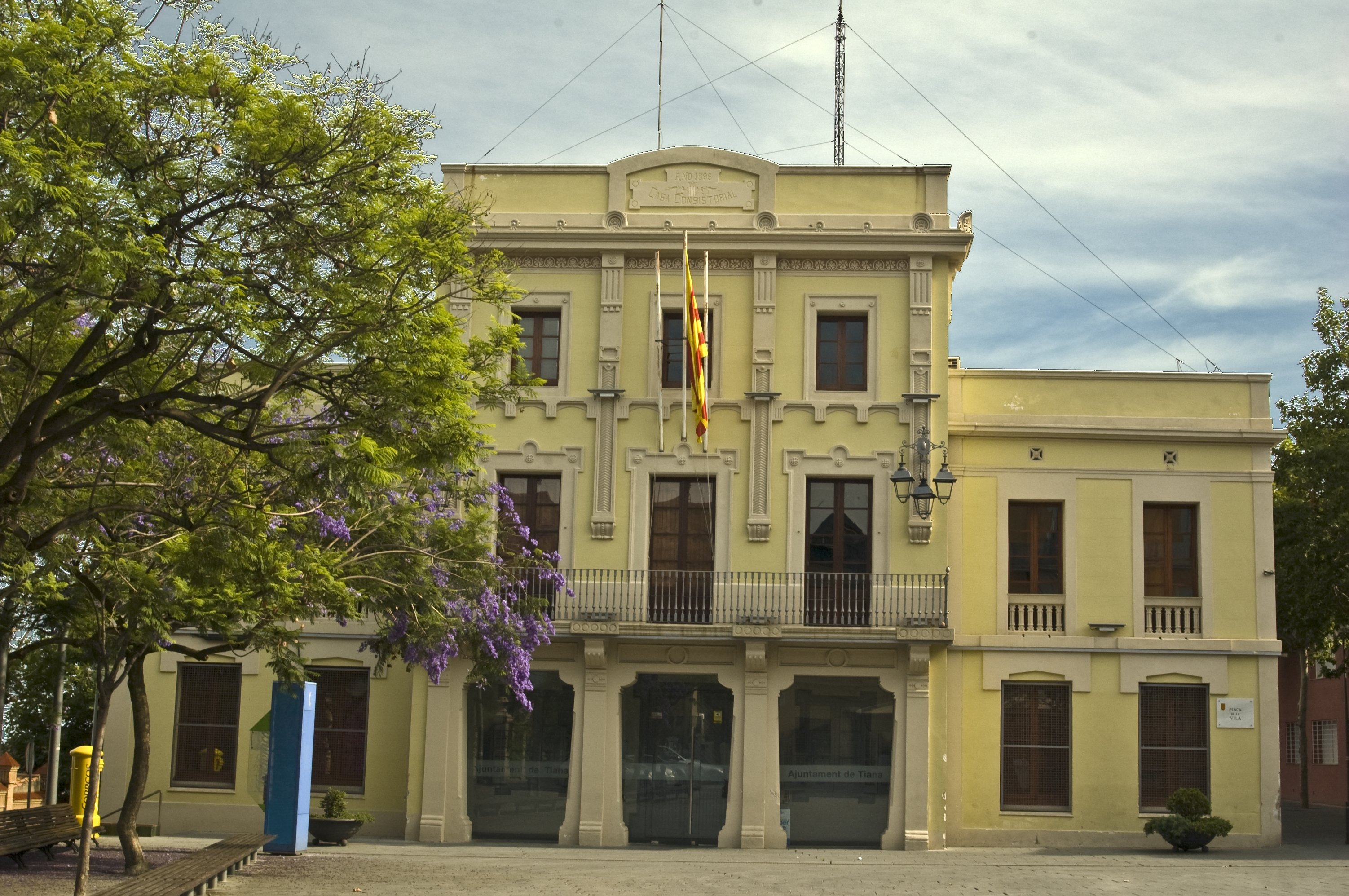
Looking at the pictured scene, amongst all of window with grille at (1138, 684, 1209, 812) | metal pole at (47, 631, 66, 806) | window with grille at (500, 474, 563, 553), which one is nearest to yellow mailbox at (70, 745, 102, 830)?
metal pole at (47, 631, 66, 806)

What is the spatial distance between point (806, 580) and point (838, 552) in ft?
2.49

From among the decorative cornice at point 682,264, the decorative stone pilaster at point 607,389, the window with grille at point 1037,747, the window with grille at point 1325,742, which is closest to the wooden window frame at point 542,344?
the decorative stone pilaster at point 607,389

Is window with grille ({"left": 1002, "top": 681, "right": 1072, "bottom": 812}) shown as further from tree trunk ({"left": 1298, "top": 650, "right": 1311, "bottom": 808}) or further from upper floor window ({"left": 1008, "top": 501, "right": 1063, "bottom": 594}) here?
tree trunk ({"left": 1298, "top": 650, "right": 1311, "bottom": 808})

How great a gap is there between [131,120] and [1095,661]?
18.2m

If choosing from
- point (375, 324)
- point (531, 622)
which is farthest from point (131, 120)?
point (531, 622)

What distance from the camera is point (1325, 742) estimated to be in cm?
4159

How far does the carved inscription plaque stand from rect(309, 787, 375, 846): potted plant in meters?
10.7

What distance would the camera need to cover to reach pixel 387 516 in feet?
57.3

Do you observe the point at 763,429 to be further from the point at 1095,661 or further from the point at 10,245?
the point at 10,245

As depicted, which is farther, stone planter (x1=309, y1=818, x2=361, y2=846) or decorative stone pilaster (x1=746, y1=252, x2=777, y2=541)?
decorative stone pilaster (x1=746, y1=252, x2=777, y2=541)

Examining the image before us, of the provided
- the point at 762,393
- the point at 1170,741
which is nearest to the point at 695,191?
the point at 762,393

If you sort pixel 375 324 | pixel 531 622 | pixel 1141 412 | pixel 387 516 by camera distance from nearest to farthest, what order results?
pixel 375 324
pixel 387 516
pixel 531 622
pixel 1141 412

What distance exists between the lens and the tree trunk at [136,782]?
17250 millimetres

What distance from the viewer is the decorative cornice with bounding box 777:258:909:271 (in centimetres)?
2439
